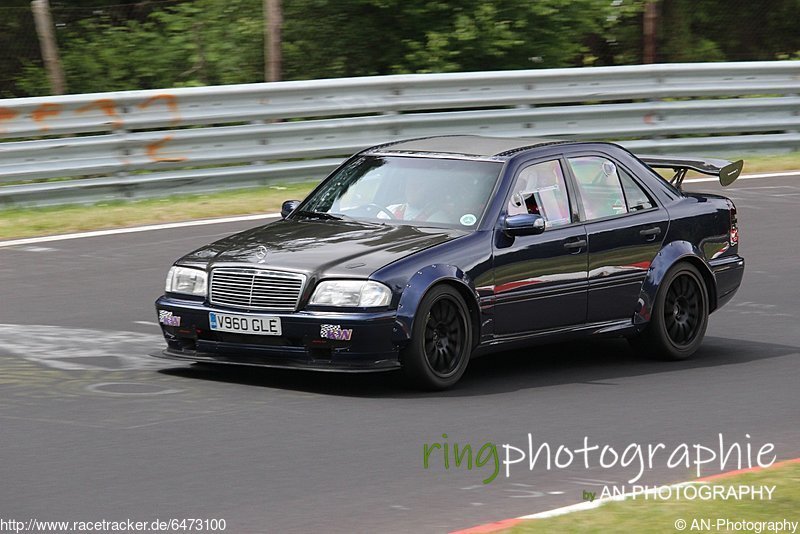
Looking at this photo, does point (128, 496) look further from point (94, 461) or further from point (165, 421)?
point (165, 421)

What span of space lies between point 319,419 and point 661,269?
3116mm

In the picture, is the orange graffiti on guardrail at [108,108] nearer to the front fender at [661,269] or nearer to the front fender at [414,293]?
the front fender at [661,269]

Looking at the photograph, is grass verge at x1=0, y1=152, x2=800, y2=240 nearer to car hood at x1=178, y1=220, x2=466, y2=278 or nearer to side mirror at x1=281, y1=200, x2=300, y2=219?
side mirror at x1=281, y1=200, x2=300, y2=219

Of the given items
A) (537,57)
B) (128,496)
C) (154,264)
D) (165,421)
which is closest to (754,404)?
(165,421)

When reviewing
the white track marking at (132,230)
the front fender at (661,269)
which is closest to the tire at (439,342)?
the front fender at (661,269)

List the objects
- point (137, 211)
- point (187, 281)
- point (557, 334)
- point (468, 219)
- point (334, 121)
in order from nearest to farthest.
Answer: point (187, 281) < point (468, 219) < point (557, 334) < point (137, 211) < point (334, 121)

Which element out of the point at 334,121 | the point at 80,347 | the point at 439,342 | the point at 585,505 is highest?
the point at 334,121

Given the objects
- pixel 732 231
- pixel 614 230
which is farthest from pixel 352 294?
pixel 732 231

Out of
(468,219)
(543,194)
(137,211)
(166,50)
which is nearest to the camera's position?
(468,219)

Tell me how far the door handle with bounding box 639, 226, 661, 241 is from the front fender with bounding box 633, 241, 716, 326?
0.37 ft

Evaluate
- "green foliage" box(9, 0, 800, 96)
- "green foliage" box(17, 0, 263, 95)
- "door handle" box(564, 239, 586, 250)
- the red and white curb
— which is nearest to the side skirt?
"door handle" box(564, 239, 586, 250)

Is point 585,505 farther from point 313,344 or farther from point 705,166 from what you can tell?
point 705,166

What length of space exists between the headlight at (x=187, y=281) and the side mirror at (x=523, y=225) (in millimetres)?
1820

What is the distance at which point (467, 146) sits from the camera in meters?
10.2
